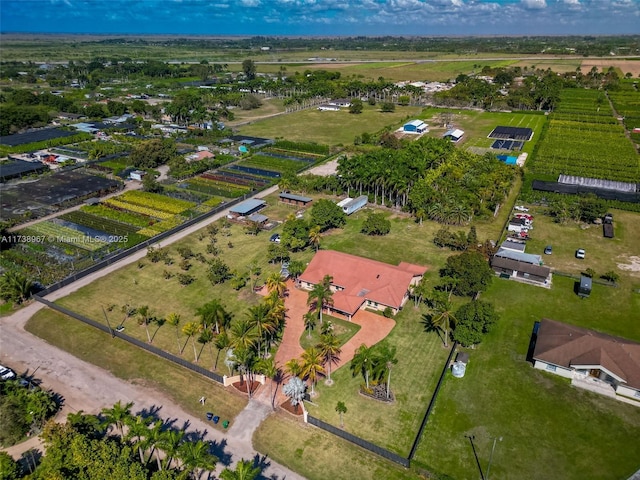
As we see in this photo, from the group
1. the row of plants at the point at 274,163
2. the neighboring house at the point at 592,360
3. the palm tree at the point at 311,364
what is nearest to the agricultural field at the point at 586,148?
the row of plants at the point at 274,163

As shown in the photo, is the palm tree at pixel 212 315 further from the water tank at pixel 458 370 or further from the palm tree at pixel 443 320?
the water tank at pixel 458 370

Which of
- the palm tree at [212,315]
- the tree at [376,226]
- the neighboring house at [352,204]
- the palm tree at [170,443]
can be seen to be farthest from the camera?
the neighboring house at [352,204]

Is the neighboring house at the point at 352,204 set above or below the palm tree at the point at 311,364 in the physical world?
below

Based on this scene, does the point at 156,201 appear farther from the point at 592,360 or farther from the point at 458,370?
the point at 592,360

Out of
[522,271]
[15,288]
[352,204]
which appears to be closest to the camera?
[15,288]

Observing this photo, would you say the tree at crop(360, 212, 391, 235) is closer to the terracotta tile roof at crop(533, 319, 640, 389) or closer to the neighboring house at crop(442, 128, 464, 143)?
the terracotta tile roof at crop(533, 319, 640, 389)

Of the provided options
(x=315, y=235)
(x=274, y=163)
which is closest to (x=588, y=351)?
(x=315, y=235)
